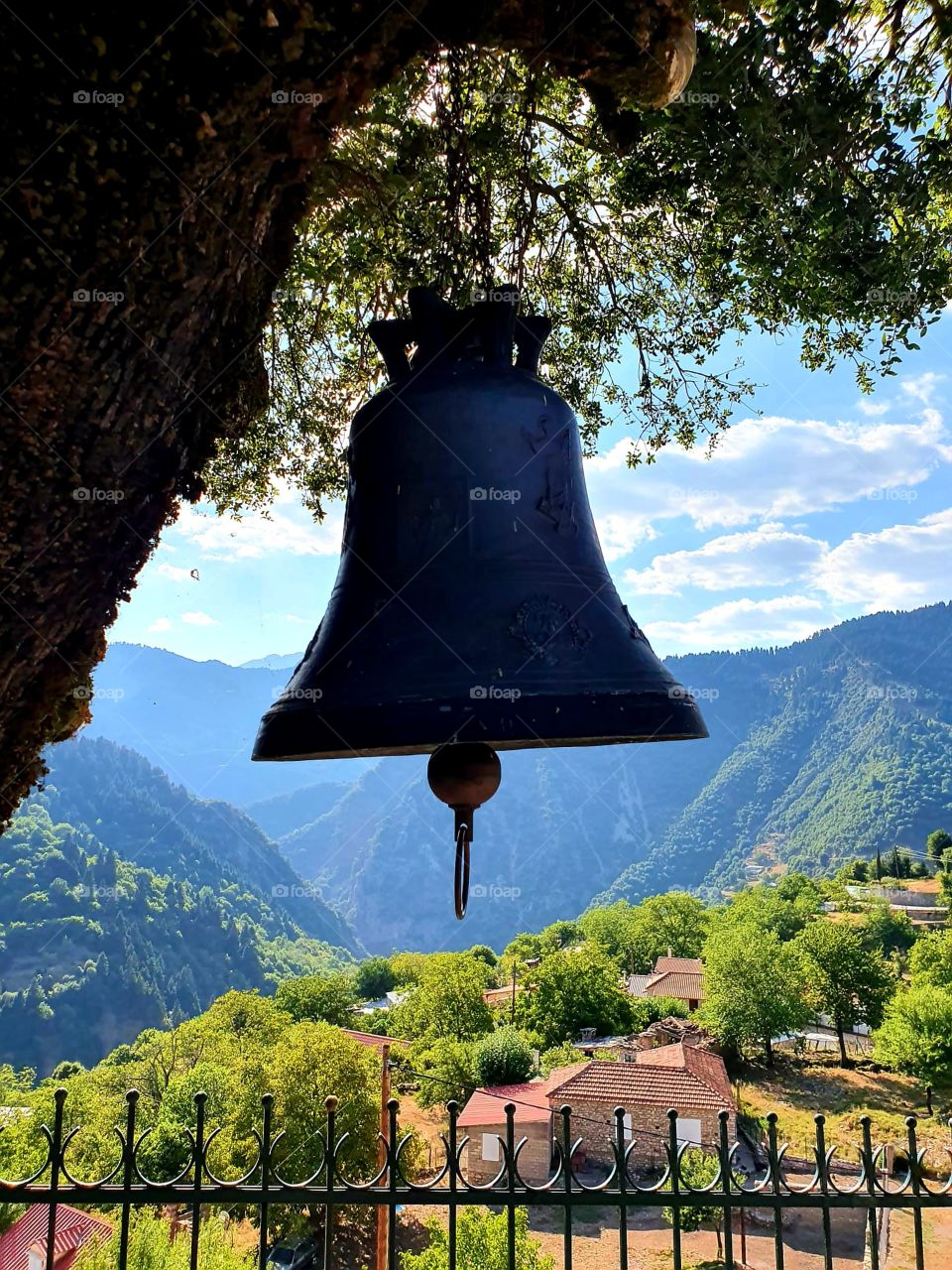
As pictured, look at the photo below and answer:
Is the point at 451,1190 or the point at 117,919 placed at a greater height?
the point at 451,1190

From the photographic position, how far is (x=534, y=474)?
2281 millimetres

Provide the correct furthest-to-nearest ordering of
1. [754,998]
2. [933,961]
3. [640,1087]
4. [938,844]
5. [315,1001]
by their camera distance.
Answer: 1. [938,844]
2. [315,1001]
3. [933,961]
4. [754,998]
5. [640,1087]

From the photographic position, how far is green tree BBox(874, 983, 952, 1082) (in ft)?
112

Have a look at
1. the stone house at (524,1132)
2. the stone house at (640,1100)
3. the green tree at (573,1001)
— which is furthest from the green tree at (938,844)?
the stone house at (524,1132)

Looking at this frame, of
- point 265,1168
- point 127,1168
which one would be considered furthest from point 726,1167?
point 127,1168

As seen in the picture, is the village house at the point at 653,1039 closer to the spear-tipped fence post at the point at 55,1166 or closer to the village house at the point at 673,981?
the village house at the point at 673,981

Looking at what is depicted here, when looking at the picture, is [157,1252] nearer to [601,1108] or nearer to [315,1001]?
[601,1108]

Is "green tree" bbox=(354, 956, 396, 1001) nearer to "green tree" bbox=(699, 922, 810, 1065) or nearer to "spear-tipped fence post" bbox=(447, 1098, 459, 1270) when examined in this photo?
"green tree" bbox=(699, 922, 810, 1065)

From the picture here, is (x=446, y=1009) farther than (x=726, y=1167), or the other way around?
(x=446, y=1009)

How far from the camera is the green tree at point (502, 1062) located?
35.2 meters

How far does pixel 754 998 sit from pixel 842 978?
4715 mm

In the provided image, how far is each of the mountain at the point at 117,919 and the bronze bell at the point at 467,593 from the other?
77996 mm

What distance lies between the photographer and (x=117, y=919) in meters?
114

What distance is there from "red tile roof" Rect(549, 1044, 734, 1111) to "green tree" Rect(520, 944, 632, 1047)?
41.3 ft
